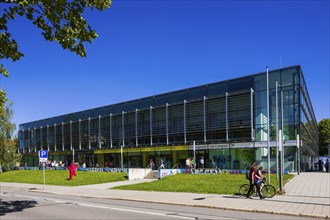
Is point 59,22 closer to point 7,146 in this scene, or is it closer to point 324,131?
point 7,146

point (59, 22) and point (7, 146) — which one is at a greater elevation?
point (59, 22)

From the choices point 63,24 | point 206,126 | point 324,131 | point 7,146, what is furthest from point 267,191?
point 324,131

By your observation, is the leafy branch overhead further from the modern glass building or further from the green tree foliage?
the green tree foliage

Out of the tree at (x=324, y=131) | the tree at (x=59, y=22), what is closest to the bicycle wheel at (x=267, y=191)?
the tree at (x=59, y=22)

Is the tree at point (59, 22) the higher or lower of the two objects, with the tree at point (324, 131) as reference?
higher

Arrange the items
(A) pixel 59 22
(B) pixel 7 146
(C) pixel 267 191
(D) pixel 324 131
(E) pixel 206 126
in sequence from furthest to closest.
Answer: (D) pixel 324 131 < (B) pixel 7 146 < (E) pixel 206 126 < (C) pixel 267 191 < (A) pixel 59 22

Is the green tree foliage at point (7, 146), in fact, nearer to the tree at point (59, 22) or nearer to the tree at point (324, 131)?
the tree at point (59, 22)

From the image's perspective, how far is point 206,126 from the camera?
47406 mm

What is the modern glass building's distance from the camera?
134ft

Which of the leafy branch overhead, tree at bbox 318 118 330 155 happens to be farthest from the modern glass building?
tree at bbox 318 118 330 155

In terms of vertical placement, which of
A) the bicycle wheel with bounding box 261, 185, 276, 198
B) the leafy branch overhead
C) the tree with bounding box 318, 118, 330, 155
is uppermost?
the leafy branch overhead

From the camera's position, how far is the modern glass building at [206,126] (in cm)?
4078

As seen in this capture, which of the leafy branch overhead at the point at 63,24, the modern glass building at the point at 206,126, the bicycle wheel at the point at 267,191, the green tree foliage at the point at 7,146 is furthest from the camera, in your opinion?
the green tree foliage at the point at 7,146

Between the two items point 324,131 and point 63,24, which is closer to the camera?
point 63,24
